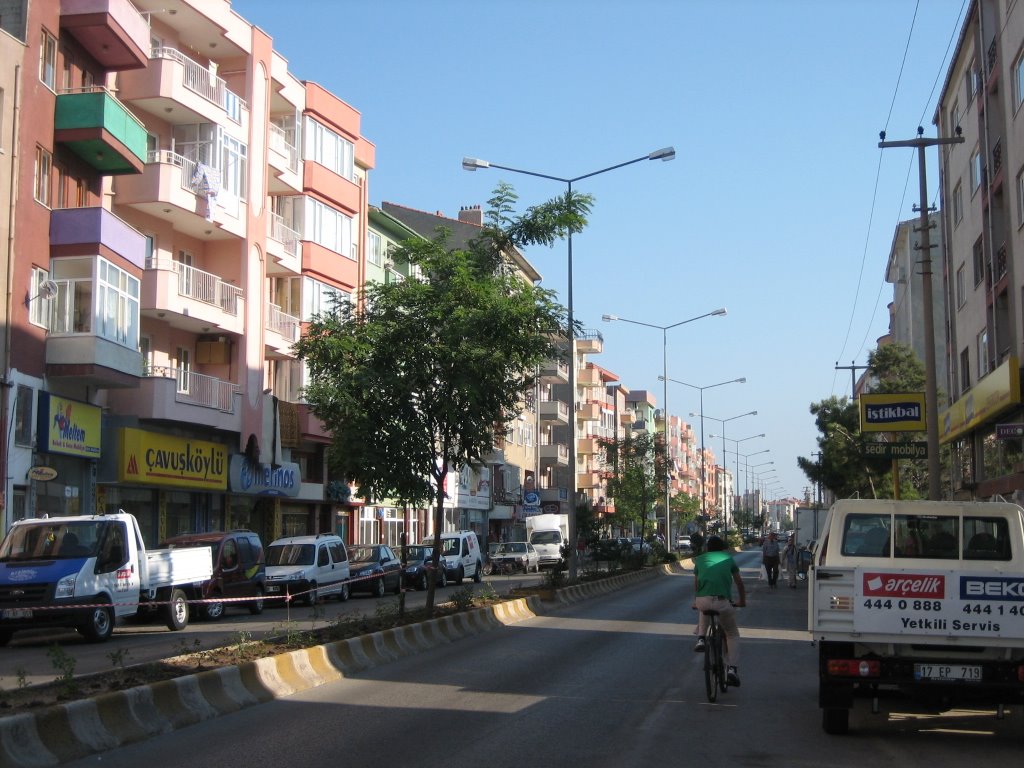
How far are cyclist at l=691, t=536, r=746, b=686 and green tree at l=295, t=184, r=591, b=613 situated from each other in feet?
21.9

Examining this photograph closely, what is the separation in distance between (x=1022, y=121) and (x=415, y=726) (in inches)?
941

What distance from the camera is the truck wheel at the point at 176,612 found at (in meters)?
21.9

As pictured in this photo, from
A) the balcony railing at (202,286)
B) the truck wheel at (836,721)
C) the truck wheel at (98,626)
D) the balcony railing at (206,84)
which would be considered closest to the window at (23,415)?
the balcony railing at (202,286)

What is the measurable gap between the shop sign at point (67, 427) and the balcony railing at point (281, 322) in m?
10.9

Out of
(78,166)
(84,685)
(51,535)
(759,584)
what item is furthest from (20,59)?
(759,584)

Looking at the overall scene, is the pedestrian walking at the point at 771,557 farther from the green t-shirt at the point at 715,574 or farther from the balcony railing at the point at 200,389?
the green t-shirt at the point at 715,574

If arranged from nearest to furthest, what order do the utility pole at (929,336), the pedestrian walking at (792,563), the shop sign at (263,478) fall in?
the utility pole at (929,336)
the shop sign at (263,478)
the pedestrian walking at (792,563)

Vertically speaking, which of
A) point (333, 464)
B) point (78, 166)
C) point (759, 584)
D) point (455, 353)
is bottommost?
point (759, 584)

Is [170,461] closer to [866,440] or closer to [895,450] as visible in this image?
[895,450]

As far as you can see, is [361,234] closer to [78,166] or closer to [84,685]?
[78,166]

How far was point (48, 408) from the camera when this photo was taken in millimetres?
27203

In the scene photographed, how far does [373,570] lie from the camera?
112 feet

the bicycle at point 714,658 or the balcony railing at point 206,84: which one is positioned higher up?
the balcony railing at point 206,84

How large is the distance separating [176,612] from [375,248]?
32852mm
